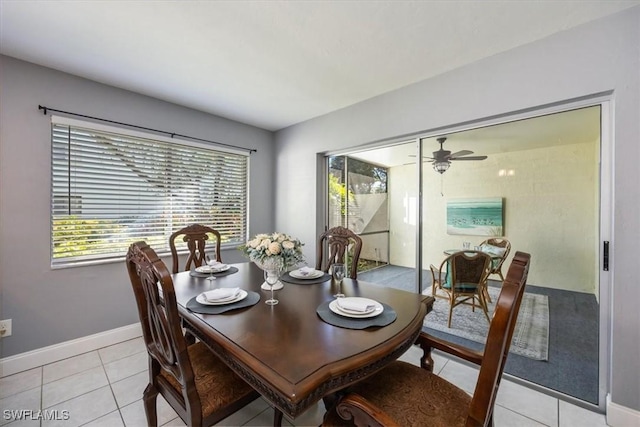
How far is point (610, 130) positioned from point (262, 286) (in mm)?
2510

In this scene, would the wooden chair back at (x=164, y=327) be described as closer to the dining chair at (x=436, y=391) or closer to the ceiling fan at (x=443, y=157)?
the dining chair at (x=436, y=391)

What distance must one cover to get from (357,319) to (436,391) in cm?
48

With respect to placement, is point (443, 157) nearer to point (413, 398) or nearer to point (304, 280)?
point (304, 280)

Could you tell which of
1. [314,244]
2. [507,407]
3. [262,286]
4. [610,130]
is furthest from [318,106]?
[507,407]

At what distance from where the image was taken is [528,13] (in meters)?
1.62

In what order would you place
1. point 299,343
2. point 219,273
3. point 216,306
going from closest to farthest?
point 299,343 < point 216,306 < point 219,273

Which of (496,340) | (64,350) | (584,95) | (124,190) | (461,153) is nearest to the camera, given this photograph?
(496,340)

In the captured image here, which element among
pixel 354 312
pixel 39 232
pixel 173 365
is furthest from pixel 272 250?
pixel 39 232

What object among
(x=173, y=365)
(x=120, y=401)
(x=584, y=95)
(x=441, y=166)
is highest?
(x=584, y=95)

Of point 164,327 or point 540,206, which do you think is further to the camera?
point 540,206

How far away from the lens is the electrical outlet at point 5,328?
2.06 metres

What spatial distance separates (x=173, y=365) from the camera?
1129mm

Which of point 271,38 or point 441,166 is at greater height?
point 271,38

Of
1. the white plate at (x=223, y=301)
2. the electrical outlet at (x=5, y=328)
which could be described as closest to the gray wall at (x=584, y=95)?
the white plate at (x=223, y=301)
